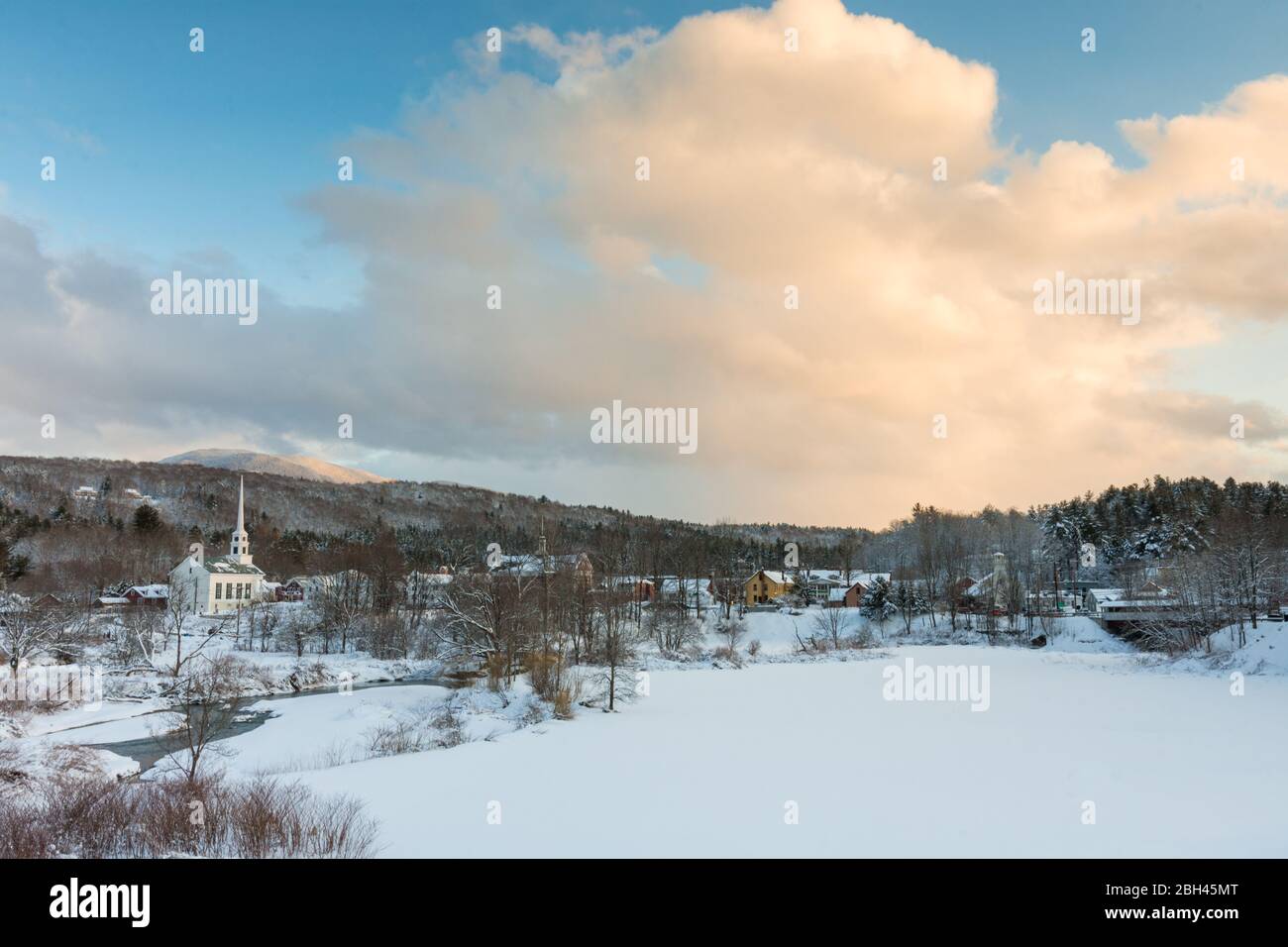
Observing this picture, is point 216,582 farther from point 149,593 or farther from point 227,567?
point 149,593

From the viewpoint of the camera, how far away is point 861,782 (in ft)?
57.2

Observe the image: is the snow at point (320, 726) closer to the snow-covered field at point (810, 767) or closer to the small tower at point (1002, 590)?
the snow-covered field at point (810, 767)

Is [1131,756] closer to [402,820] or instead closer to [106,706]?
[402,820]

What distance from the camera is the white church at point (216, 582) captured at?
75438 mm

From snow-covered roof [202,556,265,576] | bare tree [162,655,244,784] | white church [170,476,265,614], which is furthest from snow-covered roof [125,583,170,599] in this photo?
bare tree [162,655,244,784]

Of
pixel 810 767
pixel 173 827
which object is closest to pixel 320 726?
pixel 810 767

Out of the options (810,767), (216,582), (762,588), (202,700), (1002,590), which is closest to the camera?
(810,767)

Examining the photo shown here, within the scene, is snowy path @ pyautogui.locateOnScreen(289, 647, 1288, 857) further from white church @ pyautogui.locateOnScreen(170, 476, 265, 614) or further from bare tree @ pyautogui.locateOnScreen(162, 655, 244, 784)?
white church @ pyautogui.locateOnScreen(170, 476, 265, 614)

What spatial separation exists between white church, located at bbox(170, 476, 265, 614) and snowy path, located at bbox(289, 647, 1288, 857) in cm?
6198

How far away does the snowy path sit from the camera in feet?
42.5

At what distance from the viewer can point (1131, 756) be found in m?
20.2

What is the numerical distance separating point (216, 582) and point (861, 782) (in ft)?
254

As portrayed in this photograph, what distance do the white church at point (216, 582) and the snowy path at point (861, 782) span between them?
61980mm
